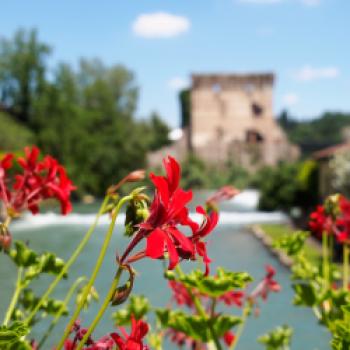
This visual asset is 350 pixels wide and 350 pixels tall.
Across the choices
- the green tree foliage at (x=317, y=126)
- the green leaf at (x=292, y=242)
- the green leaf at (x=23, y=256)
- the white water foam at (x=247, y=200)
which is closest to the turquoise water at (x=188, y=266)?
the green leaf at (x=23, y=256)

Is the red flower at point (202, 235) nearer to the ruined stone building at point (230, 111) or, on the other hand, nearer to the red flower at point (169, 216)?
the red flower at point (169, 216)

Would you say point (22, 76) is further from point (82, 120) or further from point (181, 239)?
point (181, 239)

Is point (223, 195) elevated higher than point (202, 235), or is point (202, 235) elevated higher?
point (202, 235)

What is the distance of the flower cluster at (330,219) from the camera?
1809 millimetres

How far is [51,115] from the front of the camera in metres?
36.0

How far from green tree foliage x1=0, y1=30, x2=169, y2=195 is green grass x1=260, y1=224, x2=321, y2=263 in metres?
16.0

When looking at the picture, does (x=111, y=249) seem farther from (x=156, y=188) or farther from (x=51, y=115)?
(x=51, y=115)

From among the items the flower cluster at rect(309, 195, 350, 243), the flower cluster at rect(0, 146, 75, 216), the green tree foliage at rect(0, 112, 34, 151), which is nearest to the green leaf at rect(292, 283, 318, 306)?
the flower cluster at rect(309, 195, 350, 243)

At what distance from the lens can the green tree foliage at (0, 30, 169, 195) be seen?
3481 cm

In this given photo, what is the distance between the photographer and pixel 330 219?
2.00 metres

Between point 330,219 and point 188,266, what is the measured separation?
4140 millimetres

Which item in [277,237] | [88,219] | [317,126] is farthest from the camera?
[317,126]

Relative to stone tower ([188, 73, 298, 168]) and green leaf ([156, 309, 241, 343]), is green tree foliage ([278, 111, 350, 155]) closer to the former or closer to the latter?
stone tower ([188, 73, 298, 168])

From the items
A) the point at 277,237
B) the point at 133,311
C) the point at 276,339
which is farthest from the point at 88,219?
the point at 133,311
